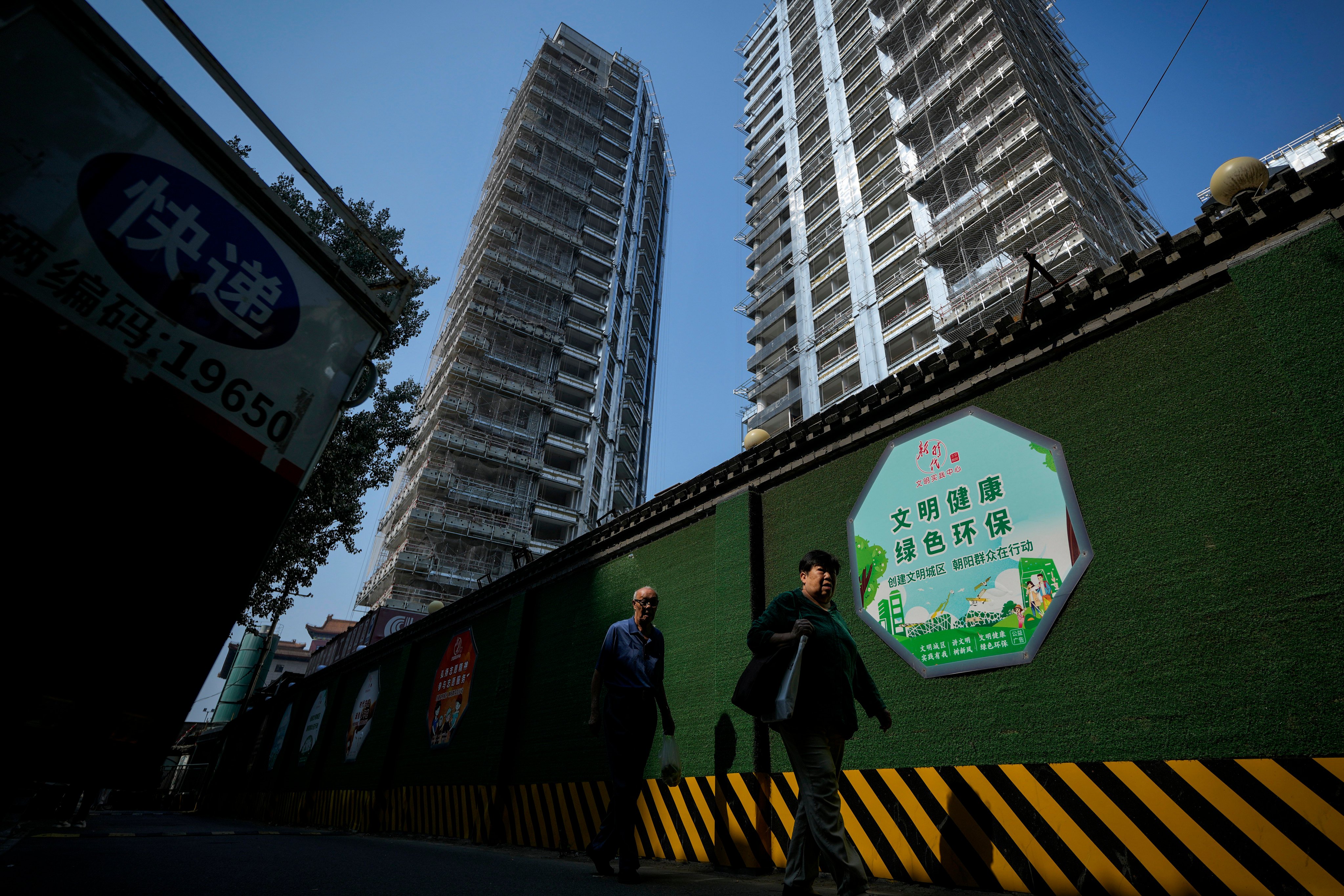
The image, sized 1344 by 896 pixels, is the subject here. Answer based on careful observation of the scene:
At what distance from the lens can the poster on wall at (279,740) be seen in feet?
58.1

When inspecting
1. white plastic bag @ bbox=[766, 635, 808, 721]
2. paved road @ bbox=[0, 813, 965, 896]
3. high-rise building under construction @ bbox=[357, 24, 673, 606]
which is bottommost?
paved road @ bbox=[0, 813, 965, 896]

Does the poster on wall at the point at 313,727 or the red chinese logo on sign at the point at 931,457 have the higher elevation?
the red chinese logo on sign at the point at 931,457

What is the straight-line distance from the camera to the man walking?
4.32 m

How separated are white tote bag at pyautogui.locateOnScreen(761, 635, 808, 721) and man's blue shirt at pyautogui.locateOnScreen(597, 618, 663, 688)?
1794mm

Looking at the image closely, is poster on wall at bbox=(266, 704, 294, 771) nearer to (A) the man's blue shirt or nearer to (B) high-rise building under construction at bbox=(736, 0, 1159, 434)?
(A) the man's blue shirt

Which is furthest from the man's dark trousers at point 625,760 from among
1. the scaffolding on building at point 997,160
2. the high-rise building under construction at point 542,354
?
the high-rise building under construction at point 542,354

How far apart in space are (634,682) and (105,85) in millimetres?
4425

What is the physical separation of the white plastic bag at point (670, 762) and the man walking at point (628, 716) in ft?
0.28

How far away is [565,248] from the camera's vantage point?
43906 millimetres

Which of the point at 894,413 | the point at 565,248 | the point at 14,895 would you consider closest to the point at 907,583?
the point at 894,413

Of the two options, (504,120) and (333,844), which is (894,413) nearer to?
(333,844)

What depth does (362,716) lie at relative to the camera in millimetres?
13523

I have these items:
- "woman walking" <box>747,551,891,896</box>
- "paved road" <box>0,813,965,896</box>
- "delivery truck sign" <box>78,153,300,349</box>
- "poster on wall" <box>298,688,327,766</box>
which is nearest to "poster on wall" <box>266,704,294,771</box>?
"poster on wall" <box>298,688,327,766</box>

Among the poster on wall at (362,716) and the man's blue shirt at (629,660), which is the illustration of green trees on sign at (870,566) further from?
the poster on wall at (362,716)
